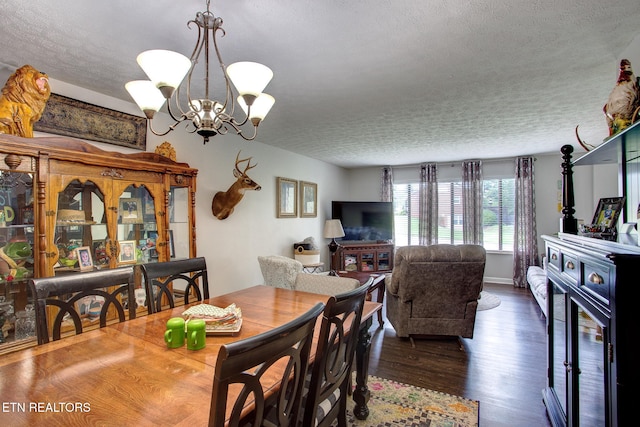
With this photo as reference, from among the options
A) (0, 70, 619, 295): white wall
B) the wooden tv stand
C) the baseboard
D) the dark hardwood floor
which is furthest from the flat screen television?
the dark hardwood floor

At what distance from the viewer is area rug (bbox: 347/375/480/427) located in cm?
207

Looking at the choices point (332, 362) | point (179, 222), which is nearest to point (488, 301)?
point (332, 362)

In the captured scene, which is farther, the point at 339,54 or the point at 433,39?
the point at 339,54

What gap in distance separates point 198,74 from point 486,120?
3.07m

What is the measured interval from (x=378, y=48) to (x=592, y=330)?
1.86 metres

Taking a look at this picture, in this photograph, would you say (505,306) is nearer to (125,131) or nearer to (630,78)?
(630,78)

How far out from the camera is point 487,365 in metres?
2.85

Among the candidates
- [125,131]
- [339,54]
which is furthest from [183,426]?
[125,131]

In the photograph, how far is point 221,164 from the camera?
4.07 metres

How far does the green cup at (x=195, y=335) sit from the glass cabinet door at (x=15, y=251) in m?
1.59

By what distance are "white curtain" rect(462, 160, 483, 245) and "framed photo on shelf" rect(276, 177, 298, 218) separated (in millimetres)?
3436

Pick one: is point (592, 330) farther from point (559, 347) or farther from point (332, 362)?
point (332, 362)

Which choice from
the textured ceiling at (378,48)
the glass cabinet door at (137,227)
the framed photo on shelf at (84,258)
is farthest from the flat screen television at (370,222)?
the framed photo on shelf at (84,258)

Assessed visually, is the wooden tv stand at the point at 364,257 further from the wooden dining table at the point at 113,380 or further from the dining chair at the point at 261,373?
the dining chair at the point at 261,373
